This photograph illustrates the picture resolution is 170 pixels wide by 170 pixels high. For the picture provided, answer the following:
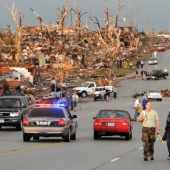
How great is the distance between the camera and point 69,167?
15961mm

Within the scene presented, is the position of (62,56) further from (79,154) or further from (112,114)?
(79,154)

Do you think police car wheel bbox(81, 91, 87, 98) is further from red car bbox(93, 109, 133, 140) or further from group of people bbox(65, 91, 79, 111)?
red car bbox(93, 109, 133, 140)

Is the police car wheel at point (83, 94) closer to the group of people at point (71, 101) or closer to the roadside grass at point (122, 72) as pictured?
the group of people at point (71, 101)

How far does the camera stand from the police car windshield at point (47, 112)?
25.4m

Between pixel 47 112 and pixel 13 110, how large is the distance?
7.10m

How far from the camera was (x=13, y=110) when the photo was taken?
3250cm

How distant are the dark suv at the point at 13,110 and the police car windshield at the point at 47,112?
6.53 metres

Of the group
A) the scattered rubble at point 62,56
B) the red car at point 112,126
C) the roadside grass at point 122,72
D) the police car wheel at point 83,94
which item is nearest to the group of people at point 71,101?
the scattered rubble at point 62,56

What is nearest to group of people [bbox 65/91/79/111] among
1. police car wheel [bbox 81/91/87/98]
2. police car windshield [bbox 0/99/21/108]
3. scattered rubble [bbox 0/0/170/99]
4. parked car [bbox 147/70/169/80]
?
scattered rubble [bbox 0/0/170/99]

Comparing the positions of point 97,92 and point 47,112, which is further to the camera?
point 97,92

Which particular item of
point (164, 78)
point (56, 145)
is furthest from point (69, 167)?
point (164, 78)

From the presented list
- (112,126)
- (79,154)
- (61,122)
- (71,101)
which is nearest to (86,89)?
(71,101)

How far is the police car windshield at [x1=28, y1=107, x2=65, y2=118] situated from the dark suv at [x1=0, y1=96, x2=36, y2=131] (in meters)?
6.53

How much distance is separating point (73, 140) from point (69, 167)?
10.9 m
